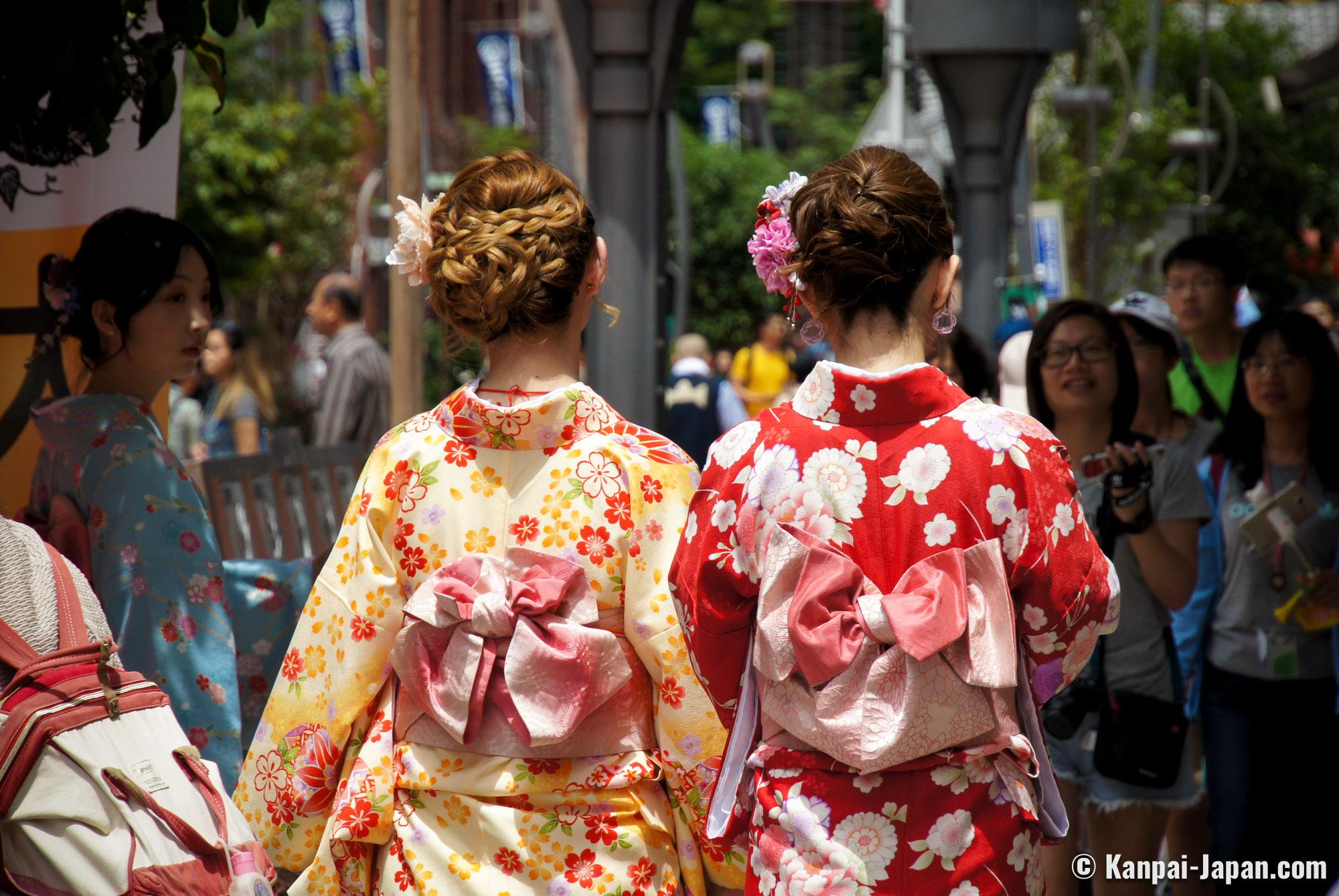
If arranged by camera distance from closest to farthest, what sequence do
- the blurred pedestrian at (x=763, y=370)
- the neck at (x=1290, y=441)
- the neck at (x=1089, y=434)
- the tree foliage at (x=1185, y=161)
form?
the neck at (x=1089, y=434) < the neck at (x=1290, y=441) < the blurred pedestrian at (x=763, y=370) < the tree foliage at (x=1185, y=161)

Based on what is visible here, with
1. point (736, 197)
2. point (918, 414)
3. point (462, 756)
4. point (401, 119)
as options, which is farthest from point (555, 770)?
point (736, 197)

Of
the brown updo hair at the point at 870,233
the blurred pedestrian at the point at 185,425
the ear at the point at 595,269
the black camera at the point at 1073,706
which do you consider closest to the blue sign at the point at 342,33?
the blurred pedestrian at the point at 185,425

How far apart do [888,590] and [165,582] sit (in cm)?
155

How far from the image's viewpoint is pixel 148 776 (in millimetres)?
2145

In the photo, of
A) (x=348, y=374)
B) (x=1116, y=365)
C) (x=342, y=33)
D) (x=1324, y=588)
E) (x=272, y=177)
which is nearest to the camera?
(x=1116, y=365)

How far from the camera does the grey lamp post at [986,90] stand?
731 centimetres

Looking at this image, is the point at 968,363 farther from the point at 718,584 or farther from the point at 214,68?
the point at 718,584

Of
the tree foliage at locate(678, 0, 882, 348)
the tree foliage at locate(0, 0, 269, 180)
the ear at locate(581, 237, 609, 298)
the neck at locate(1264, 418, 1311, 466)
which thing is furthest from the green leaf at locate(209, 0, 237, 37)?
the tree foliage at locate(678, 0, 882, 348)

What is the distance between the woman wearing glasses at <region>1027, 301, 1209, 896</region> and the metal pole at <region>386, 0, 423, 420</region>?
4.72 m

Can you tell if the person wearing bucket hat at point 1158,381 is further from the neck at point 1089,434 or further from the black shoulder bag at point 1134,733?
the black shoulder bag at point 1134,733

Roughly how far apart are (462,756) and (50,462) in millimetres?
1225

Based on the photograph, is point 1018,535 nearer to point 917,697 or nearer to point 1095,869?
point 917,697

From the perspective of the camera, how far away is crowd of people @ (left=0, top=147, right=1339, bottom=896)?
85.7 inches

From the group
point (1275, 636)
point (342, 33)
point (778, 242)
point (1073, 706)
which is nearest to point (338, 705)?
point (778, 242)
